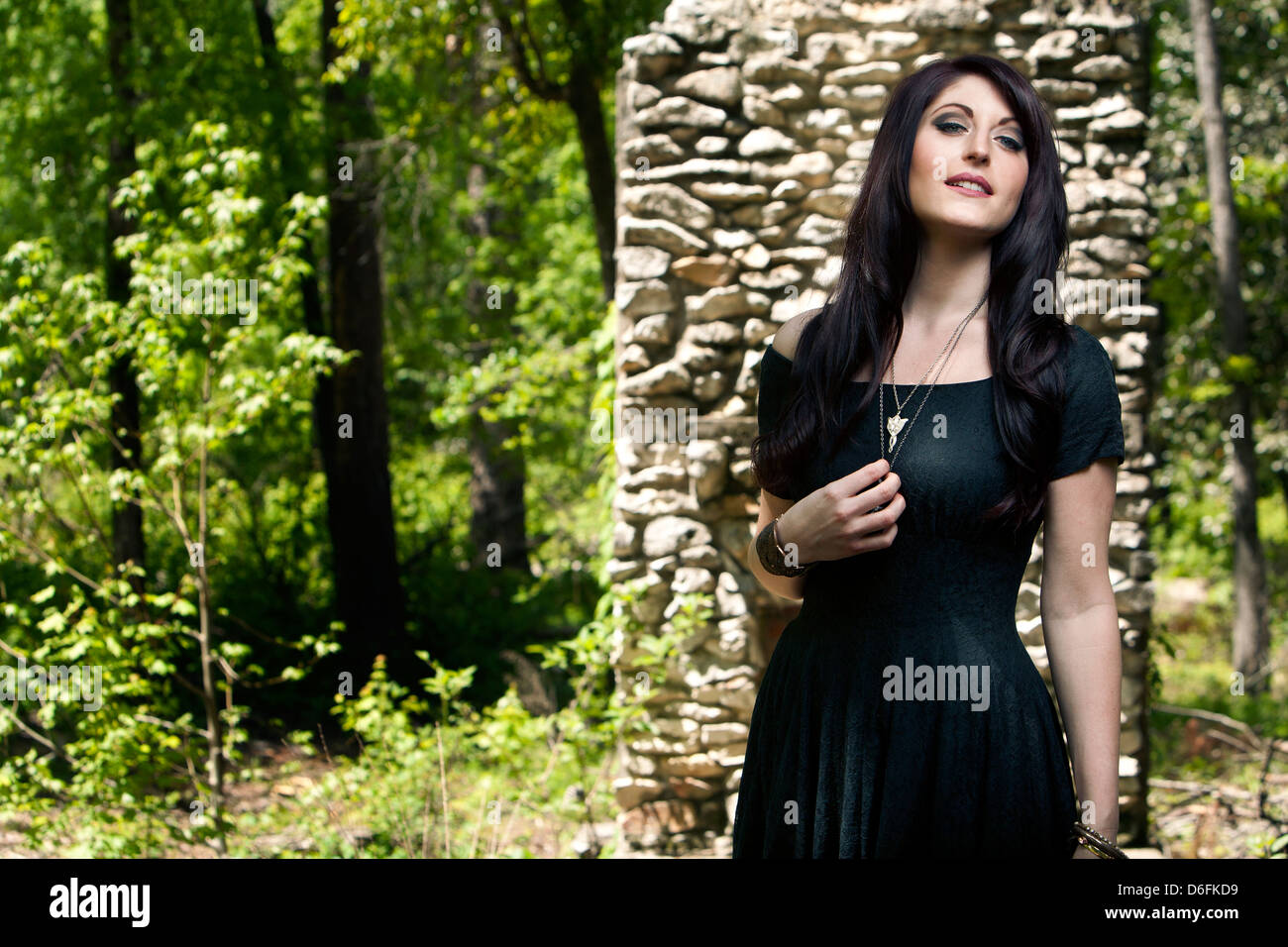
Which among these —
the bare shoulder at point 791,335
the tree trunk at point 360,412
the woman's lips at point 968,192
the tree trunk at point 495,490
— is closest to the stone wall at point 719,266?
the bare shoulder at point 791,335

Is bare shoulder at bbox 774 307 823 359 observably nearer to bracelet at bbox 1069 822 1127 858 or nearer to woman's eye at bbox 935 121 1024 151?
woman's eye at bbox 935 121 1024 151

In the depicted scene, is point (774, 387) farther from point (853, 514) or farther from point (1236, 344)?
point (1236, 344)

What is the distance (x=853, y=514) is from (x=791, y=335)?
0.46 meters

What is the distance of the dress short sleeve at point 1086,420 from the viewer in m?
1.58

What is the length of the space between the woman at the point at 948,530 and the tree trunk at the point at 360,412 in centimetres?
769

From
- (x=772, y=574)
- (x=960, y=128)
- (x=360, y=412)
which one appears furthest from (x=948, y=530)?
(x=360, y=412)

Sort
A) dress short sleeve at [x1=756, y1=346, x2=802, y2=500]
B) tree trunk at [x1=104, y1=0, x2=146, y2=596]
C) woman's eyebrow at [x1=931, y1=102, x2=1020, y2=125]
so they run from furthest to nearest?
1. tree trunk at [x1=104, y1=0, x2=146, y2=596]
2. dress short sleeve at [x1=756, y1=346, x2=802, y2=500]
3. woman's eyebrow at [x1=931, y1=102, x2=1020, y2=125]

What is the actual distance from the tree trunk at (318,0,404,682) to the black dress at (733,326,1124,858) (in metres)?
7.78

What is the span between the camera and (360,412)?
9.30 metres

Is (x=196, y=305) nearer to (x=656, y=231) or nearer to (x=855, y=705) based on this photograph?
(x=656, y=231)

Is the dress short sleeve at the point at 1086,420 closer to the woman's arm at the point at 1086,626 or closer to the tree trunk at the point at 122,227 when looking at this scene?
the woman's arm at the point at 1086,626

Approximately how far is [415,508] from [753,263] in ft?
33.1

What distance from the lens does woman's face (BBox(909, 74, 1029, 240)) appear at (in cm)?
167

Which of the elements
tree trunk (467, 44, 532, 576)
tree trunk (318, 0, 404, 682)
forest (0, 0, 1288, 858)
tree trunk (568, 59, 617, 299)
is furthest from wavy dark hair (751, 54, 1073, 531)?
tree trunk (467, 44, 532, 576)
